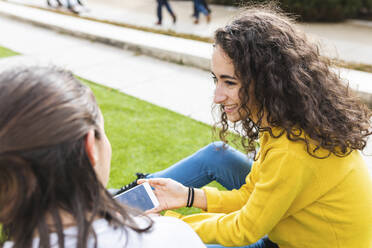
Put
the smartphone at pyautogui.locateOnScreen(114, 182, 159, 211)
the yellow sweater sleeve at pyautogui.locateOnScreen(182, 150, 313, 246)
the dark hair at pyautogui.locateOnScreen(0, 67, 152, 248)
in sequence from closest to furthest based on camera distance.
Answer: the dark hair at pyautogui.locateOnScreen(0, 67, 152, 248)
the yellow sweater sleeve at pyautogui.locateOnScreen(182, 150, 313, 246)
the smartphone at pyautogui.locateOnScreen(114, 182, 159, 211)

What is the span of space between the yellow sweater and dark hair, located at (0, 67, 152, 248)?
2.26 feet

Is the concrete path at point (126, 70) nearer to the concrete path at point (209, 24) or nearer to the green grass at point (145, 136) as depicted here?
the green grass at point (145, 136)

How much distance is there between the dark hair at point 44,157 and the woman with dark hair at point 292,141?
Result: 711 mm

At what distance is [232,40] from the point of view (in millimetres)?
1503

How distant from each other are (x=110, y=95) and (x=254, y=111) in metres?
3.05

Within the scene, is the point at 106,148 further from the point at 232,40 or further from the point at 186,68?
the point at 186,68

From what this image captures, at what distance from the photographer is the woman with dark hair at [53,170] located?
79 centimetres

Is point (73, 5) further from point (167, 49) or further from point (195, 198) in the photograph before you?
point (195, 198)

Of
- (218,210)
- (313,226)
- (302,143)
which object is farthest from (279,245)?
(302,143)

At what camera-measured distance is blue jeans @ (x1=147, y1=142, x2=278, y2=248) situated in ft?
6.85

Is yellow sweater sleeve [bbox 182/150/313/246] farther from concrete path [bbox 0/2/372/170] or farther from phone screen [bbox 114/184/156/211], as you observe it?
concrete path [bbox 0/2/372/170]

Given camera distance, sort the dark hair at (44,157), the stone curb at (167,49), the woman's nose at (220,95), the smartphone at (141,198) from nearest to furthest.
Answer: the dark hair at (44,157) < the woman's nose at (220,95) < the smartphone at (141,198) < the stone curb at (167,49)

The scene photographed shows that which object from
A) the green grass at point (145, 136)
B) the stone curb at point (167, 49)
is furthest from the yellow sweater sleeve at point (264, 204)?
the stone curb at point (167, 49)

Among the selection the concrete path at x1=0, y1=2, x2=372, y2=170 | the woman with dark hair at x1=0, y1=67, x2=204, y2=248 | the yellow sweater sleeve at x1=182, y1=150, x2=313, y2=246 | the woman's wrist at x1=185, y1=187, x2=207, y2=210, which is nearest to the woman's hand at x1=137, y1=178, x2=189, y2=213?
the woman's wrist at x1=185, y1=187, x2=207, y2=210
